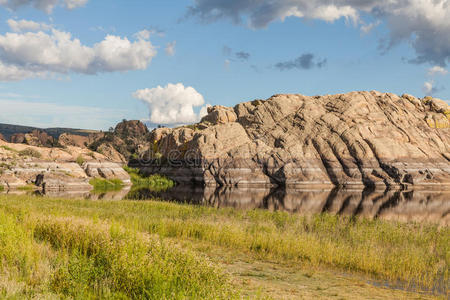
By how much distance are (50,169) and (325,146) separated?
61.1m

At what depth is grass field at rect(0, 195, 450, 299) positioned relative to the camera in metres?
8.79

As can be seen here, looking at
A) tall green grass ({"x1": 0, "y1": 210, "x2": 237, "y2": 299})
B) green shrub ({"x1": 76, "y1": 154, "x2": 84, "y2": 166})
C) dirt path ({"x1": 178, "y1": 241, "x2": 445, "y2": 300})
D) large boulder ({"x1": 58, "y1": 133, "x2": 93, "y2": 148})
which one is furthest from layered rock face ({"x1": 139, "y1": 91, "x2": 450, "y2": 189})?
tall green grass ({"x1": 0, "y1": 210, "x2": 237, "y2": 299})

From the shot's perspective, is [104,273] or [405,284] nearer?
[104,273]

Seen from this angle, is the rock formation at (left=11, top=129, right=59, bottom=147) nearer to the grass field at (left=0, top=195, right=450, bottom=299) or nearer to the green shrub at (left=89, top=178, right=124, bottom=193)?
the green shrub at (left=89, top=178, right=124, bottom=193)

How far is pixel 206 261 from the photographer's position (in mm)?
9547

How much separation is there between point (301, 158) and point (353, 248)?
220 ft

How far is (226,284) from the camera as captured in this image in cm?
857

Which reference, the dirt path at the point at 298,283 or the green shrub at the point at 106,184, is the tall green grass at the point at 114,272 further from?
the green shrub at the point at 106,184

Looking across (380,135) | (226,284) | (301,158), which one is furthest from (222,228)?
(380,135)

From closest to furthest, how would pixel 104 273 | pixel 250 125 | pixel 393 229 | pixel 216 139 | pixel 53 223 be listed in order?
pixel 104 273 < pixel 53 223 < pixel 393 229 < pixel 216 139 < pixel 250 125

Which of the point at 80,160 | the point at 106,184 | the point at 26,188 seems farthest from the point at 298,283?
the point at 80,160

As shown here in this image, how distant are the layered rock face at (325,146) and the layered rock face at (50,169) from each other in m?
21.4

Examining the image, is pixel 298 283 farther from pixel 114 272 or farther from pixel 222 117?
pixel 222 117

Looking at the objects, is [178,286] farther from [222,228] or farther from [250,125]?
[250,125]
